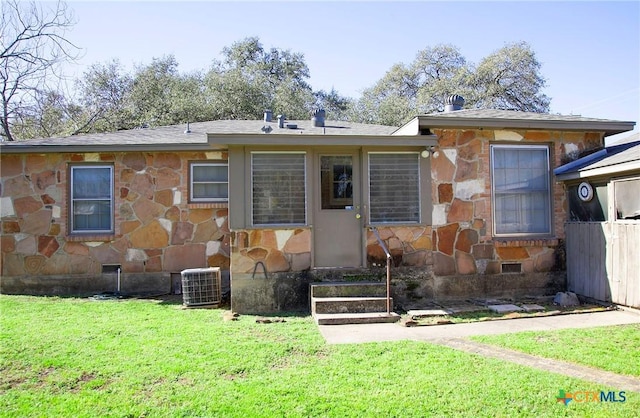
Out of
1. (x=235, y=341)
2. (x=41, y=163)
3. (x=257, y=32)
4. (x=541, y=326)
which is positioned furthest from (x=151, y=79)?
(x=541, y=326)

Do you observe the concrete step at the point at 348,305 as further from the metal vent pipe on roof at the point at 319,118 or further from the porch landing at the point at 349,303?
the metal vent pipe on roof at the point at 319,118

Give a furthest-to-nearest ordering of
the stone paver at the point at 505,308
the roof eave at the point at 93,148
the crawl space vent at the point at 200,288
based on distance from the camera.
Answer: the roof eave at the point at 93,148
the crawl space vent at the point at 200,288
the stone paver at the point at 505,308

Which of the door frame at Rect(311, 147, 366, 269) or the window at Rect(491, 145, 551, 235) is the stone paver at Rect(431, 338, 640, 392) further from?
the window at Rect(491, 145, 551, 235)

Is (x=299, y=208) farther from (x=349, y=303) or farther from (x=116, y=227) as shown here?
(x=116, y=227)

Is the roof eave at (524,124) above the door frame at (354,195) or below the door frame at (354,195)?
above

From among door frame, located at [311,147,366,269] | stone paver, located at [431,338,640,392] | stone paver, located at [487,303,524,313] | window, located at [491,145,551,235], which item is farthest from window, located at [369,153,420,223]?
stone paver, located at [431,338,640,392]

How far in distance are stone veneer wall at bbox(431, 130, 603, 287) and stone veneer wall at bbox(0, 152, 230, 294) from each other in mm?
4235

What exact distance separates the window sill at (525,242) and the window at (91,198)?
A: 24.2 ft

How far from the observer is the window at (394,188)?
22.5ft

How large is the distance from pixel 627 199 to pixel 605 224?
502mm

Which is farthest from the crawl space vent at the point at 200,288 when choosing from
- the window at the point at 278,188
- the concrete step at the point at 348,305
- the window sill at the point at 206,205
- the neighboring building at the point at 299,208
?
the concrete step at the point at 348,305

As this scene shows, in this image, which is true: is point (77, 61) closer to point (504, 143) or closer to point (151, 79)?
point (151, 79)

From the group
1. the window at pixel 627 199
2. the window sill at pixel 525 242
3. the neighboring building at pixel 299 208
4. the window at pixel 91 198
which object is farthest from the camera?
the window at pixel 91 198

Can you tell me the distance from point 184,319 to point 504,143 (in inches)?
237
